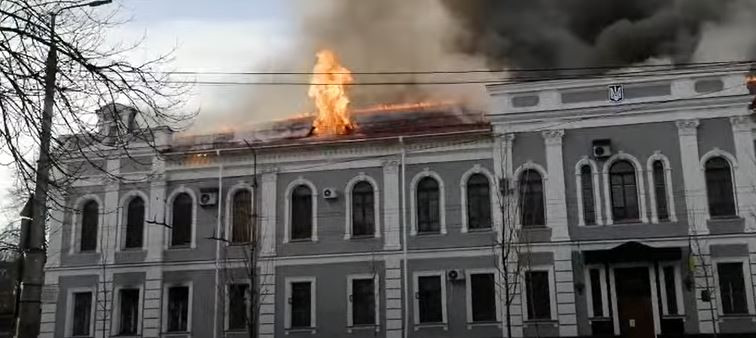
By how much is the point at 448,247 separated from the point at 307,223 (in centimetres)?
513

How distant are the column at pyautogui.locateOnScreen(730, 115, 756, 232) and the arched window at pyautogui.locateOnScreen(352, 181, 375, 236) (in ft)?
38.0

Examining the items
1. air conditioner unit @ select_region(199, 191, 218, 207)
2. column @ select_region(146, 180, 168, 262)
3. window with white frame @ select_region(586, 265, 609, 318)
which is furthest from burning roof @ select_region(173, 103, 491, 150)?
window with white frame @ select_region(586, 265, 609, 318)

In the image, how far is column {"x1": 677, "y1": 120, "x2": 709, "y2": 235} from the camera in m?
23.2

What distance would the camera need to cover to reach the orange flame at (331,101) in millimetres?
28266

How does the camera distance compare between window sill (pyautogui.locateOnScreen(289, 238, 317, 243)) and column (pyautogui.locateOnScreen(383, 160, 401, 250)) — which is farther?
window sill (pyautogui.locateOnScreen(289, 238, 317, 243))

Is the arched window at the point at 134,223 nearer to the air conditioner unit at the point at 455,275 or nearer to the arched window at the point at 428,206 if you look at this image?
the arched window at the point at 428,206

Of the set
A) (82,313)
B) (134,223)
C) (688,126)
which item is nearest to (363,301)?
(134,223)

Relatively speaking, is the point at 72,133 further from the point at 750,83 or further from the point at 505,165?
the point at 750,83

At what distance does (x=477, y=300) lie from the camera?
24688 millimetres

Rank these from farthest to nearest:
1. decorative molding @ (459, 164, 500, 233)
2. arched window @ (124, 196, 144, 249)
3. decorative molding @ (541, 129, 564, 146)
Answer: arched window @ (124, 196, 144, 249), decorative molding @ (459, 164, 500, 233), decorative molding @ (541, 129, 564, 146)

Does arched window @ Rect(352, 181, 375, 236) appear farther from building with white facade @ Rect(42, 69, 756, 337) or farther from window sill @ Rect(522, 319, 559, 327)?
window sill @ Rect(522, 319, 559, 327)

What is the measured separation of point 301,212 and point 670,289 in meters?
12.4

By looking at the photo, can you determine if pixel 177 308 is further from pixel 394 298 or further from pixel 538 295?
pixel 538 295

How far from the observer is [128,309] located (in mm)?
27578
